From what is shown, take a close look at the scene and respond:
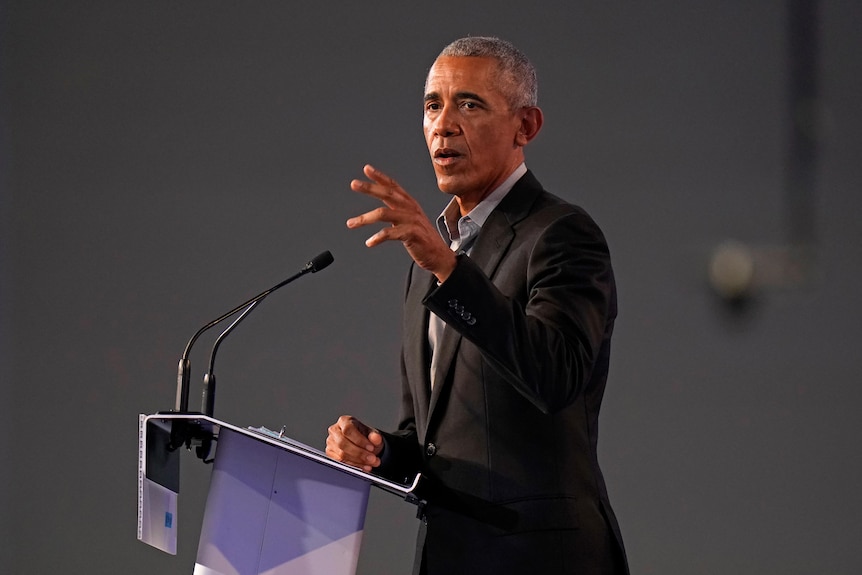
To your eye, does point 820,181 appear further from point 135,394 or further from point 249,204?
point 135,394

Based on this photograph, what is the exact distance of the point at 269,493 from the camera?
1765 mm

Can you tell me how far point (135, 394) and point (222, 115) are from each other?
1.12m

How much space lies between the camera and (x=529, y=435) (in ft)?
5.60

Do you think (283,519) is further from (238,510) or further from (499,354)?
(499,354)

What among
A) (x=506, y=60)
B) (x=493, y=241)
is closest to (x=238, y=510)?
(x=493, y=241)

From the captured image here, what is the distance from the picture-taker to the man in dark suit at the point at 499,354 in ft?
4.98

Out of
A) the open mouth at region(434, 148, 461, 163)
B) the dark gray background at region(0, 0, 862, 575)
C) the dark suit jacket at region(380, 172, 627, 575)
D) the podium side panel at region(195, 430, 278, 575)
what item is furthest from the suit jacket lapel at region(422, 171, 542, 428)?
the dark gray background at region(0, 0, 862, 575)

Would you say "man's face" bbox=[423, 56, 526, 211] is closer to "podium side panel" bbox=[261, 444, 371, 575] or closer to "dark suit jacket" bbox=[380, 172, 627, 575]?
"dark suit jacket" bbox=[380, 172, 627, 575]

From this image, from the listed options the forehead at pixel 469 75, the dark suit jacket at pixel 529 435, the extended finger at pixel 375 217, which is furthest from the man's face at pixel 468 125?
the extended finger at pixel 375 217

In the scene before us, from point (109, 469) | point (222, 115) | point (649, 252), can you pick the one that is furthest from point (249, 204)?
point (649, 252)

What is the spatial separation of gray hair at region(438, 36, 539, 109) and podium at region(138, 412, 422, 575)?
0.75m

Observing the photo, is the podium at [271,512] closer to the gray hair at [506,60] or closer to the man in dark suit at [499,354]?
the man in dark suit at [499,354]

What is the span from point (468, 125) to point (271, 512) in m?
0.75

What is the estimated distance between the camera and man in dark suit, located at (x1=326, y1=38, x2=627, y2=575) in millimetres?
1517
